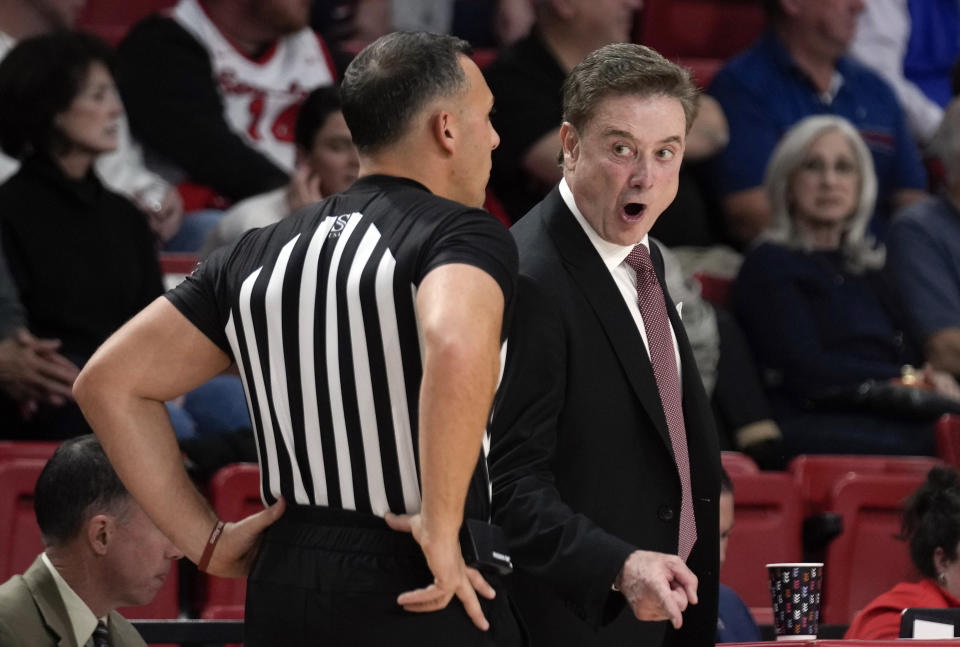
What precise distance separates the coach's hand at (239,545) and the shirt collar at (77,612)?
2.53 feet

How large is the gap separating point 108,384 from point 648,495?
78 cm

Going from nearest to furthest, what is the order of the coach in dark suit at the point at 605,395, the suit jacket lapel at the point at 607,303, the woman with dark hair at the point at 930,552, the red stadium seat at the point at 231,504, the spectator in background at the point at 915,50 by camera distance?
the coach in dark suit at the point at 605,395 < the suit jacket lapel at the point at 607,303 < the woman with dark hair at the point at 930,552 < the red stadium seat at the point at 231,504 < the spectator in background at the point at 915,50

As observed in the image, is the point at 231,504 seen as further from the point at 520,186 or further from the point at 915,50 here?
the point at 915,50

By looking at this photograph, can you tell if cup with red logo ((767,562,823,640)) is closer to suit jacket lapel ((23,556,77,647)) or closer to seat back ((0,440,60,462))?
suit jacket lapel ((23,556,77,647))

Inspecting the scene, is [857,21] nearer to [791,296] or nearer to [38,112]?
[791,296]

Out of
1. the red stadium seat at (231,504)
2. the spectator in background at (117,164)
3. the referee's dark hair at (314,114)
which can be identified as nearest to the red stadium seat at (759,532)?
the red stadium seat at (231,504)

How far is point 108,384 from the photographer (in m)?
2.06

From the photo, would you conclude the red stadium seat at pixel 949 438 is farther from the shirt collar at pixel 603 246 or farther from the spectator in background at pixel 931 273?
the shirt collar at pixel 603 246

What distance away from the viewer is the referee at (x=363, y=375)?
187cm

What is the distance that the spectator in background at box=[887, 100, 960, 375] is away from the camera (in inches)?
211

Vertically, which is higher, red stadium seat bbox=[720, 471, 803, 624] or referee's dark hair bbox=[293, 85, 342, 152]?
referee's dark hair bbox=[293, 85, 342, 152]

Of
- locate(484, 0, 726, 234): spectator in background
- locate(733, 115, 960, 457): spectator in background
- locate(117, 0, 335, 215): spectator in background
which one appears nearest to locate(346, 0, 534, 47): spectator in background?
locate(484, 0, 726, 234): spectator in background

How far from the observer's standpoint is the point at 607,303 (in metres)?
2.33

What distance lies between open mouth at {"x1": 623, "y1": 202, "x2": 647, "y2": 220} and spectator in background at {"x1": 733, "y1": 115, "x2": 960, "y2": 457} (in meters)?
2.80
